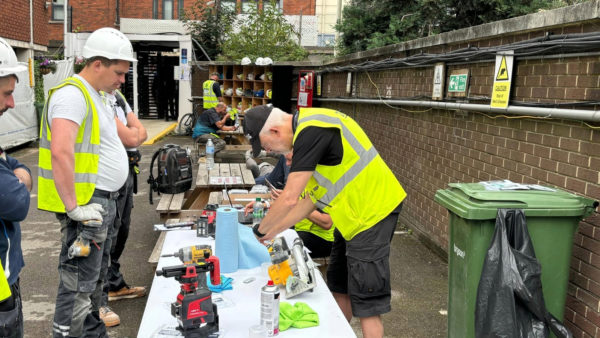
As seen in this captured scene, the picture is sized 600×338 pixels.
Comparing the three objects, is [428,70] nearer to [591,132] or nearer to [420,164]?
[420,164]

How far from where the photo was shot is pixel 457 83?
545 cm

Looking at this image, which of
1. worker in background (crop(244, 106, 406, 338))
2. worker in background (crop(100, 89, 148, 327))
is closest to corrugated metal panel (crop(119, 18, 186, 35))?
worker in background (crop(100, 89, 148, 327))

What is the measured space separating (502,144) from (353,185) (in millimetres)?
2387

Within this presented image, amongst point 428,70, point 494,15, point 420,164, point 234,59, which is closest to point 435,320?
point 420,164

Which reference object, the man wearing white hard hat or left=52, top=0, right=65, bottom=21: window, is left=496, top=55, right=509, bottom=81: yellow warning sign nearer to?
the man wearing white hard hat

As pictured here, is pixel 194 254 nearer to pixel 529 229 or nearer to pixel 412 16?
Answer: pixel 529 229

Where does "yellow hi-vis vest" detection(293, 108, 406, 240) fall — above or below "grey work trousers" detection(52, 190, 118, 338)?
above

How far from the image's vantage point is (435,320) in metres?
4.32

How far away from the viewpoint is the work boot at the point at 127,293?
179 inches

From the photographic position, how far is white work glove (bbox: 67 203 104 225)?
2906 mm

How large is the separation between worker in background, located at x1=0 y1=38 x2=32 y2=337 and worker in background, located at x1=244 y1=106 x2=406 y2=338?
3.86 ft

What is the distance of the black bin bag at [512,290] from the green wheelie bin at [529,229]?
0.30 feet

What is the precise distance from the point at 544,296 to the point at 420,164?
3607mm

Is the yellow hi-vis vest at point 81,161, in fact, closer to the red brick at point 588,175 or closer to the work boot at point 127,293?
the work boot at point 127,293
